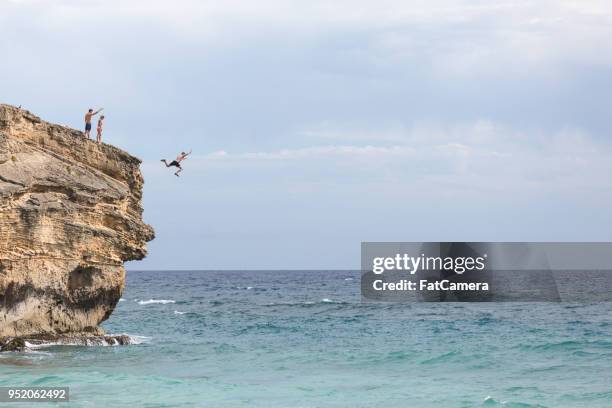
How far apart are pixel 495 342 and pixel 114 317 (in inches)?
890

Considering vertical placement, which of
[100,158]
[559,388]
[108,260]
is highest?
[100,158]

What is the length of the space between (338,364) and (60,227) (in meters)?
10.0

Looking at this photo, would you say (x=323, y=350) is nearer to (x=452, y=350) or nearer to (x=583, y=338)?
(x=452, y=350)

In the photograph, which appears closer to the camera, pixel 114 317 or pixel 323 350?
pixel 323 350

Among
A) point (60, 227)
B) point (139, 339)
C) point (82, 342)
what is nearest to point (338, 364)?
point (82, 342)

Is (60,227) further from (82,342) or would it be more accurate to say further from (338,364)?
(338,364)

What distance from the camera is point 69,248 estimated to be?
89.4 feet

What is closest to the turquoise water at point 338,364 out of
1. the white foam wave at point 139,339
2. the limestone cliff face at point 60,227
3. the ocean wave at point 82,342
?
the white foam wave at point 139,339

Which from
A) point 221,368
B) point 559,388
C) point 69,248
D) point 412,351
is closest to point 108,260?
point 69,248

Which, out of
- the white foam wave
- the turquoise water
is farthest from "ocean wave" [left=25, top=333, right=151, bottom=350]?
the turquoise water

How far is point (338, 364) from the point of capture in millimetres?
26844

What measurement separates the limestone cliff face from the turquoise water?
160 cm

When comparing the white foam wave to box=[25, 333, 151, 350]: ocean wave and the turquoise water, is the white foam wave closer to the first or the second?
the turquoise water

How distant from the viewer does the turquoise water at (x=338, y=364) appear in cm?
2088
